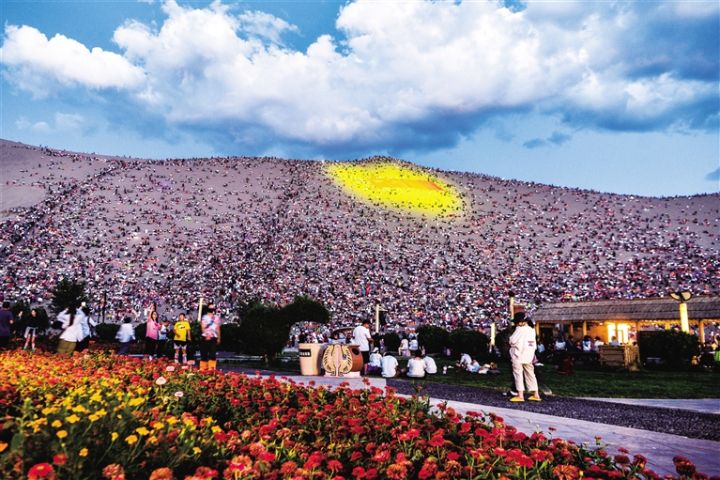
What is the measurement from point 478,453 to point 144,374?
20.5 ft

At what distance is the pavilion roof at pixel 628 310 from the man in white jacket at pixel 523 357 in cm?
2097

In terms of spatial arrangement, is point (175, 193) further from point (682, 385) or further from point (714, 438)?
point (714, 438)

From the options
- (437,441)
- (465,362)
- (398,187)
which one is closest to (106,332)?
(465,362)

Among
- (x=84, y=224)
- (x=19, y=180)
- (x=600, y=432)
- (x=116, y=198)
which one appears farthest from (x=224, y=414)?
(x=19, y=180)

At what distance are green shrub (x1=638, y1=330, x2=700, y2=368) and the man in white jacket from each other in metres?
13.1

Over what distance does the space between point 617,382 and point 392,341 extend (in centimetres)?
1883

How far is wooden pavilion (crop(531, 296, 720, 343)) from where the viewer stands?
2814 centimetres

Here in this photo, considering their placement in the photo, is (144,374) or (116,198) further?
(116,198)

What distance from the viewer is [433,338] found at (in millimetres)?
30172

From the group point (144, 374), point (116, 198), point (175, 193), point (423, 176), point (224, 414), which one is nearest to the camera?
point (224, 414)

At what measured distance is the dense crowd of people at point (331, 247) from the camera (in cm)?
4262

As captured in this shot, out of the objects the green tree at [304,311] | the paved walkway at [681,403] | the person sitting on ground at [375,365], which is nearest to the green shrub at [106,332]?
the green tree at [304,311]

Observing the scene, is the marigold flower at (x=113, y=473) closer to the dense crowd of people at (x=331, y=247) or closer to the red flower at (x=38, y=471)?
the red flower at (x=38, y=471)

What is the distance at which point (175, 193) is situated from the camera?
6862cm
